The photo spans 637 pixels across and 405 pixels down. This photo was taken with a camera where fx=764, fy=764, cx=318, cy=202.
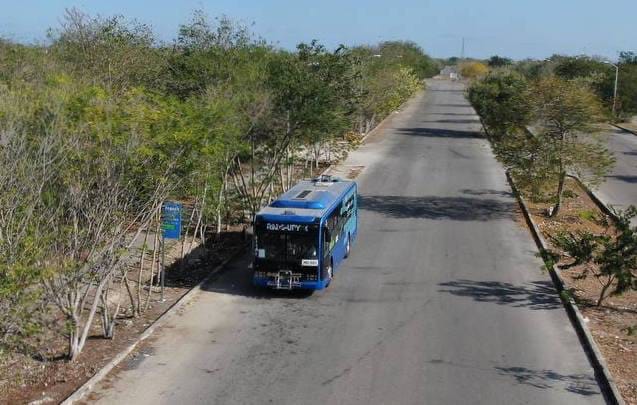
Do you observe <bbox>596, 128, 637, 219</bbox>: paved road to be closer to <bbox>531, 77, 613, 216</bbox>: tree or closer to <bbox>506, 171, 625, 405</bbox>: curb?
<bbox>531, 77, 613, 216</bbox>: tree

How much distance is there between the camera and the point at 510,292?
20.1m

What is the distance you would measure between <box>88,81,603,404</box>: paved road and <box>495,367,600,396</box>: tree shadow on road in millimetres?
37

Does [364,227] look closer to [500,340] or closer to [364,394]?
[500,340]

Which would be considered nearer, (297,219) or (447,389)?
(447,389)

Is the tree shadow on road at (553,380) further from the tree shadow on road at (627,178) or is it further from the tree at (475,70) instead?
the tree at (475,70)

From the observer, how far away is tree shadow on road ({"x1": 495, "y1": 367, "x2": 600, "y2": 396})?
13997mm

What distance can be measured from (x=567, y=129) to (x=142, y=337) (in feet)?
60.9

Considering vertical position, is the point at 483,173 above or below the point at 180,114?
below

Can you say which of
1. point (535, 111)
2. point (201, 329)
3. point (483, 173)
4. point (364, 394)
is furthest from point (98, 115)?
point (483, 173)

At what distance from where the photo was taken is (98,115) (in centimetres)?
1378

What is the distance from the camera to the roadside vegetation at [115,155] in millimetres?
12312

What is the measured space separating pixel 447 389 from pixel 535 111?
17.1 metres

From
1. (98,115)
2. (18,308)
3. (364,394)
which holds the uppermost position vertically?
(98,115)

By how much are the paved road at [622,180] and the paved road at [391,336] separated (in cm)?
966
